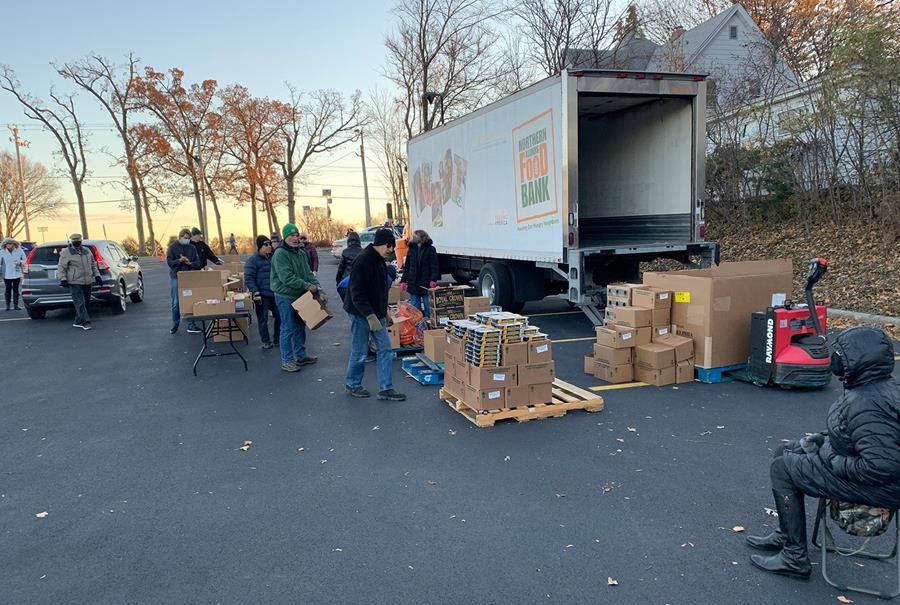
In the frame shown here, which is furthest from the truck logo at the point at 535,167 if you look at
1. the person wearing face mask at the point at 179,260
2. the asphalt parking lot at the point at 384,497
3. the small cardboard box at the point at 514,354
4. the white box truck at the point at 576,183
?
the person wearing face mask at the point at 179,260

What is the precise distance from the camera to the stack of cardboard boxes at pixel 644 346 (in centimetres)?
667

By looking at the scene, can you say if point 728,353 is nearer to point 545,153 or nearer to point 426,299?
point 545,153

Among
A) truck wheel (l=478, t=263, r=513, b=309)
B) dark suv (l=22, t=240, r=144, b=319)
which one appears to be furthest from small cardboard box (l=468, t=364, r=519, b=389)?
dark suv (l=22, t=240, r=144, b=319)

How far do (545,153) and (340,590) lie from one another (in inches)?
276

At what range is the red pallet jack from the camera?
6.16 meters

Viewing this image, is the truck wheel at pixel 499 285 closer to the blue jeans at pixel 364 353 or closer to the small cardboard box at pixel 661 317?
the small cardboard box at pixel 661 317

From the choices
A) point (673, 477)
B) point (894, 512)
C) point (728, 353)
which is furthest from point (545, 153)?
point (894, 512)

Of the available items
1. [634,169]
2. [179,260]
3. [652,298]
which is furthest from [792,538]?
[179,260]

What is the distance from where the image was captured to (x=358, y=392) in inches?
263

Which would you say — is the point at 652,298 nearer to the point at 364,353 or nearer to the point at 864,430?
the point at 364,353

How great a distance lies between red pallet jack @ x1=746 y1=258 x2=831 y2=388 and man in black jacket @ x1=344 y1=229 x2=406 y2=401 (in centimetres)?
383

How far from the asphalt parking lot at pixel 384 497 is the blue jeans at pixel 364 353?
24cm

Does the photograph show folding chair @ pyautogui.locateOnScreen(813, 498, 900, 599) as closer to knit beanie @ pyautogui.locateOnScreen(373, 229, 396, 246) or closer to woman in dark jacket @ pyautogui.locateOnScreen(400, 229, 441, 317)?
knit beanie @ pyautogui.locateOnScreen(373, 229, 396, 246)

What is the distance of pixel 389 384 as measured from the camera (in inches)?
254
